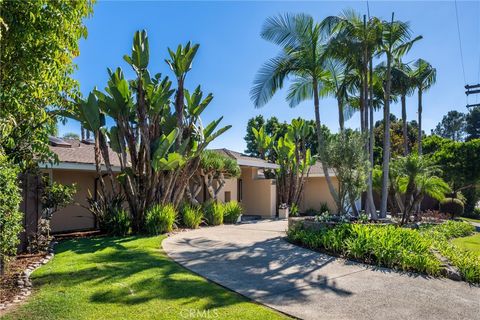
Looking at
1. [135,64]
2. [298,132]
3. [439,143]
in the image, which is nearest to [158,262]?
[135,64]

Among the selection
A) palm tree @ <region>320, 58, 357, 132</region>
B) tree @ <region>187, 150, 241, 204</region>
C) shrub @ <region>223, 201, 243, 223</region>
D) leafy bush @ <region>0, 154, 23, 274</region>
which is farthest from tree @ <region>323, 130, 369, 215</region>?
leafy bush @ <region>0, 154, 23, 274</region>

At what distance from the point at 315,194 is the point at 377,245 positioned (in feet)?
54.8

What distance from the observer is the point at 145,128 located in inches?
489

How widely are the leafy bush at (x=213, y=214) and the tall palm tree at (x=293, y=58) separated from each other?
4.94 meters

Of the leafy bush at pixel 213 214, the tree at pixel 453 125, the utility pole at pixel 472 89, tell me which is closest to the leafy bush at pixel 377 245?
the leafy bush at pixel 213 214

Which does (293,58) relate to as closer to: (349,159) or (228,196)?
(349,159)

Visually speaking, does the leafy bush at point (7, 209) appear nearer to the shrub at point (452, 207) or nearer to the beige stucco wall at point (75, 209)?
the beige stucco wall at point (75, 209)

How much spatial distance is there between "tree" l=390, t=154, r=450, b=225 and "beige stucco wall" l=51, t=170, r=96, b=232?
42.2 ft

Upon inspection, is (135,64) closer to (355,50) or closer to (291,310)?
(355,50)

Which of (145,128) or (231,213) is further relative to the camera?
(231,213)

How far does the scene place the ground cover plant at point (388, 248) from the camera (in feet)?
25.7

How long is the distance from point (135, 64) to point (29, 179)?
16.9 ft

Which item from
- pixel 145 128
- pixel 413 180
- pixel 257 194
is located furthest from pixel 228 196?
pixel 413 180

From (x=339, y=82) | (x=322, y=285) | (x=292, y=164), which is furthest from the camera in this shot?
(x=292, y=164)
